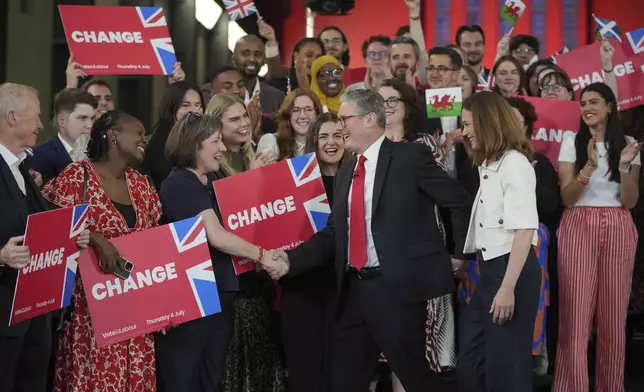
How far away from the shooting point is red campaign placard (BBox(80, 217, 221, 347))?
173 inches

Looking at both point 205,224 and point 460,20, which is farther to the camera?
point 460,20

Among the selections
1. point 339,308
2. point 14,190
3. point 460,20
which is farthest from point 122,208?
point 460,20

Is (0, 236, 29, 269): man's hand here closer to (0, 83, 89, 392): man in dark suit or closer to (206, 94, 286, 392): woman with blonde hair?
(0, 83, 89, 392): man in dark suit

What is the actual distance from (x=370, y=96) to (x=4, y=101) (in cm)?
165

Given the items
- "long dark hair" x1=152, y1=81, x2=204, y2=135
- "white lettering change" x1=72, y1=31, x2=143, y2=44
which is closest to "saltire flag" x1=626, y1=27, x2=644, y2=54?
"long dark hair" x1=152, y1=81, x2=204, y2=135

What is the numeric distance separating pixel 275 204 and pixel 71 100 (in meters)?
1.38

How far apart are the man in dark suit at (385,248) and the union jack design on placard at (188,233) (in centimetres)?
65

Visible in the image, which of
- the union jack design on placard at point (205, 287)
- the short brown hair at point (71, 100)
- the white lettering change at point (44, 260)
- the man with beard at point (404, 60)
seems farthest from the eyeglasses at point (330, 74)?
the white lettering change at point (44, 260)

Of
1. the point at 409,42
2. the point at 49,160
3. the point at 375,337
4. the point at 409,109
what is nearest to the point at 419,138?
the point at 409,109

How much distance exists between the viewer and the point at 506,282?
4.26 meters

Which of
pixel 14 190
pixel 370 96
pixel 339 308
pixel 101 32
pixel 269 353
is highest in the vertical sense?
pixel 101 32

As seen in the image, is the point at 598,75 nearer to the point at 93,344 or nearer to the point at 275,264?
the point at 275,264

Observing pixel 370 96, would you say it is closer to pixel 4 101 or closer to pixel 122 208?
pixel 122 208

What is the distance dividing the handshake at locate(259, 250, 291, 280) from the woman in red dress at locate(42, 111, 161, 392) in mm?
574
